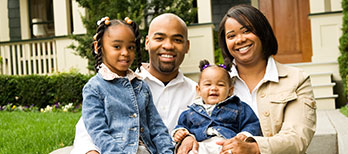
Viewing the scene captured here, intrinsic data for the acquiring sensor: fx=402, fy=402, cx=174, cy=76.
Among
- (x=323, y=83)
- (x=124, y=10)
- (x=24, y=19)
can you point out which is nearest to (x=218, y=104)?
(x=323, y=83)

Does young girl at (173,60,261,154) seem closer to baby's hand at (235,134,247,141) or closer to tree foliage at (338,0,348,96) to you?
baby's hand at (235,134,247,141)

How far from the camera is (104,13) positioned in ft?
29.7

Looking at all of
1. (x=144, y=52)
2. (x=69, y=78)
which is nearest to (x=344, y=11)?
(x=144, y=52)

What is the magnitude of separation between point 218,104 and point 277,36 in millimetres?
7964

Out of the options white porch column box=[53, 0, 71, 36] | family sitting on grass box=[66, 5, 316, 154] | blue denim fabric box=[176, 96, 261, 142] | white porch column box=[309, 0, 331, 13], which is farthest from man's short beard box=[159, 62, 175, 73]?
white porch column box=[53, 0, 71, 36]

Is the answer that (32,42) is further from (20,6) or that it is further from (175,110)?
(175,110)

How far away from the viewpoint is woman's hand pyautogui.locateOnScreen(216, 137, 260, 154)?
2.19 meters

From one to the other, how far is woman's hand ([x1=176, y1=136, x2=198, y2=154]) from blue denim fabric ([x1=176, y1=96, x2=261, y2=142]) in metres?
0.09

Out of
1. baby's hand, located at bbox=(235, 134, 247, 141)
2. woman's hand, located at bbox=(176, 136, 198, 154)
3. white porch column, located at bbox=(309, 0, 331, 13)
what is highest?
white porch column, located at bbox=(309, 0, 331, 13)

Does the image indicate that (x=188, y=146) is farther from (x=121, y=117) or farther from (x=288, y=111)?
(x=288, y=111)

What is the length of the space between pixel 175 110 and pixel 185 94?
0.54 feet

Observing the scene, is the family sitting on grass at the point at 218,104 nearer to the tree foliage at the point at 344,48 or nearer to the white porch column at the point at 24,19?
the tree foliage at the point at 344,48

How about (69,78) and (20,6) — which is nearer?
(69,78)

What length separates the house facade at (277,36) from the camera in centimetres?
860
